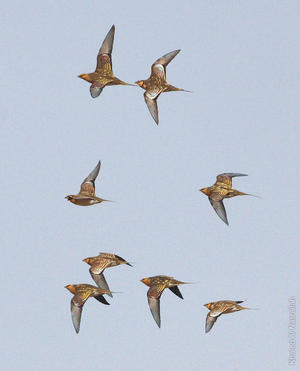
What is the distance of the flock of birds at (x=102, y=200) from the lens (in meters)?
50.0

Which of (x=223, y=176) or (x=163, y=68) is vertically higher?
(x=163, y=68)

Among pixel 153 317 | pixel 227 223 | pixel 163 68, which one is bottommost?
pixel 153 317

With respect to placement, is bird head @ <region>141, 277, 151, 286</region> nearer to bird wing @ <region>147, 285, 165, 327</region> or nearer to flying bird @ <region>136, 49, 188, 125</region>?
bird wing @ <region>147, 285, 165, 327</region>

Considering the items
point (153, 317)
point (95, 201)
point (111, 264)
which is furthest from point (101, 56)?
point (153, 317)

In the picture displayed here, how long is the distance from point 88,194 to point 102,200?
2.61 meters

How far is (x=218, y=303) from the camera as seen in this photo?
50.0 m

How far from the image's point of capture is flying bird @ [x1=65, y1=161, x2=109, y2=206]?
52.3 m

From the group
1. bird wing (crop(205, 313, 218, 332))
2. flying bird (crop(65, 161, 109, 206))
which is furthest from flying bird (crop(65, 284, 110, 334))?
bird wing (crop(205, 313, 218, 332))

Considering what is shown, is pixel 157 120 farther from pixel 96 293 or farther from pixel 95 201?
pixel 96 293

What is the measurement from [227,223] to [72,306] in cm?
975

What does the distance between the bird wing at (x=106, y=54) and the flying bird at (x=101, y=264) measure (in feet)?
34.6

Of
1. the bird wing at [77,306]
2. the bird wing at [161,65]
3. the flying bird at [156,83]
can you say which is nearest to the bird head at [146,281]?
the bird wing at [77,306]

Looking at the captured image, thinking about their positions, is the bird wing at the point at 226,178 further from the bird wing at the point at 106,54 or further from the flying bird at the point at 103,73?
the bird wing at the point at 106,54

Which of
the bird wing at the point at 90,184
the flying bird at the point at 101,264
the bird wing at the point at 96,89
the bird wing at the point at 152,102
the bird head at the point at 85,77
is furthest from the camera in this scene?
the bird wing at the point at 90,184
